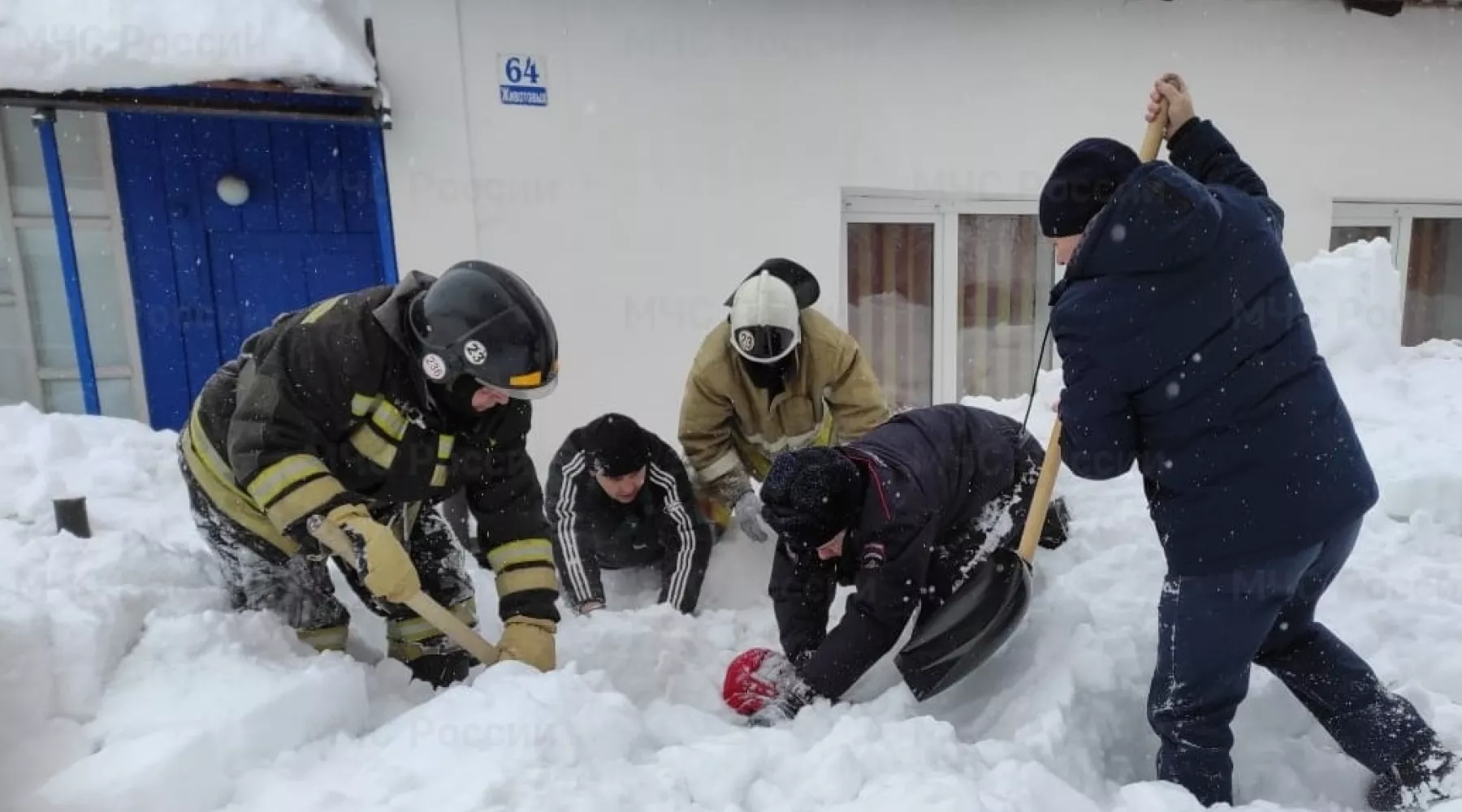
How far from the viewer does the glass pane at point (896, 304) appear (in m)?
5.30

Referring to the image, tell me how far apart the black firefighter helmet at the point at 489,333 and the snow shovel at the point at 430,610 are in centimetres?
43

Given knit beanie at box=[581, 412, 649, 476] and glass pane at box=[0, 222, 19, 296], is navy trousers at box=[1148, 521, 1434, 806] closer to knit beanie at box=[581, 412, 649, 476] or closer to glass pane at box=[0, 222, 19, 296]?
knit beanie at box=[581, 412, 649, 476]

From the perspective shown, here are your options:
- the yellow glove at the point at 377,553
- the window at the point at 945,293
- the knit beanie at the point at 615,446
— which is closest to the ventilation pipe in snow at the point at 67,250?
the knit beanie at the point at 615,446

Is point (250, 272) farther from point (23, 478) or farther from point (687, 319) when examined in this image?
point (687, 319)

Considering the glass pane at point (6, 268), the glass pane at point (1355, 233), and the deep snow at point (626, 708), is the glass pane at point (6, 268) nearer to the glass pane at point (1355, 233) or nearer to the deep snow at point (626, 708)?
the deep snow at point (626, 708)

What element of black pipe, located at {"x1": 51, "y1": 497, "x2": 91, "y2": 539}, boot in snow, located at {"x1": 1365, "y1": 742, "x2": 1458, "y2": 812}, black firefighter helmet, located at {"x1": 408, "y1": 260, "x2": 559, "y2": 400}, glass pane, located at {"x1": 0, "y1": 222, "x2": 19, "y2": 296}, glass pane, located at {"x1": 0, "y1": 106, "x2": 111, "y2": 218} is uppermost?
glass pane, located at {"x1": 0, "y1": 106, "x2": 111, "y2": 218}

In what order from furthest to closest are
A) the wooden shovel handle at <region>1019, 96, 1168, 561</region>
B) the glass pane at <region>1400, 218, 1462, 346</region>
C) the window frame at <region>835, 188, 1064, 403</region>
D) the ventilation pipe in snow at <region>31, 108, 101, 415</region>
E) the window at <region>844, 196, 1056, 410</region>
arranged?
the glass pane at <region>1400, 218, 1462, 346</region> → the window at <region>844, 196, 1056, 410</region> → the window frame at <region>835, 188, 1064, 403</region> → the ventilation pipe in snow at <region>31, 108, 101, 415</region> → the wooden shovel handle at <region>1019, 96, 1168, 561</region>

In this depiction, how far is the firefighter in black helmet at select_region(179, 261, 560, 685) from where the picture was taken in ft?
6.41

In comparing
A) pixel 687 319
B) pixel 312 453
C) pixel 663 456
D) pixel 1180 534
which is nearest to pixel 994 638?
pixel 1180 534

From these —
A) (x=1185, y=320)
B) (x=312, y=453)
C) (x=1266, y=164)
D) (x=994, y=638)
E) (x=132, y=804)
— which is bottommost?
(x=994, y=638)

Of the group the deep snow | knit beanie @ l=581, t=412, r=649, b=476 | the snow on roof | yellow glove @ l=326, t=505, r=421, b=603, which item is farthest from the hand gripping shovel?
the snow on roof

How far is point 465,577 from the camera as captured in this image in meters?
2.70

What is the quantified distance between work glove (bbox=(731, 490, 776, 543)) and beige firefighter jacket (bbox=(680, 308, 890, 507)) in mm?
39

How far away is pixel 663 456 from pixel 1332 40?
5338mm
